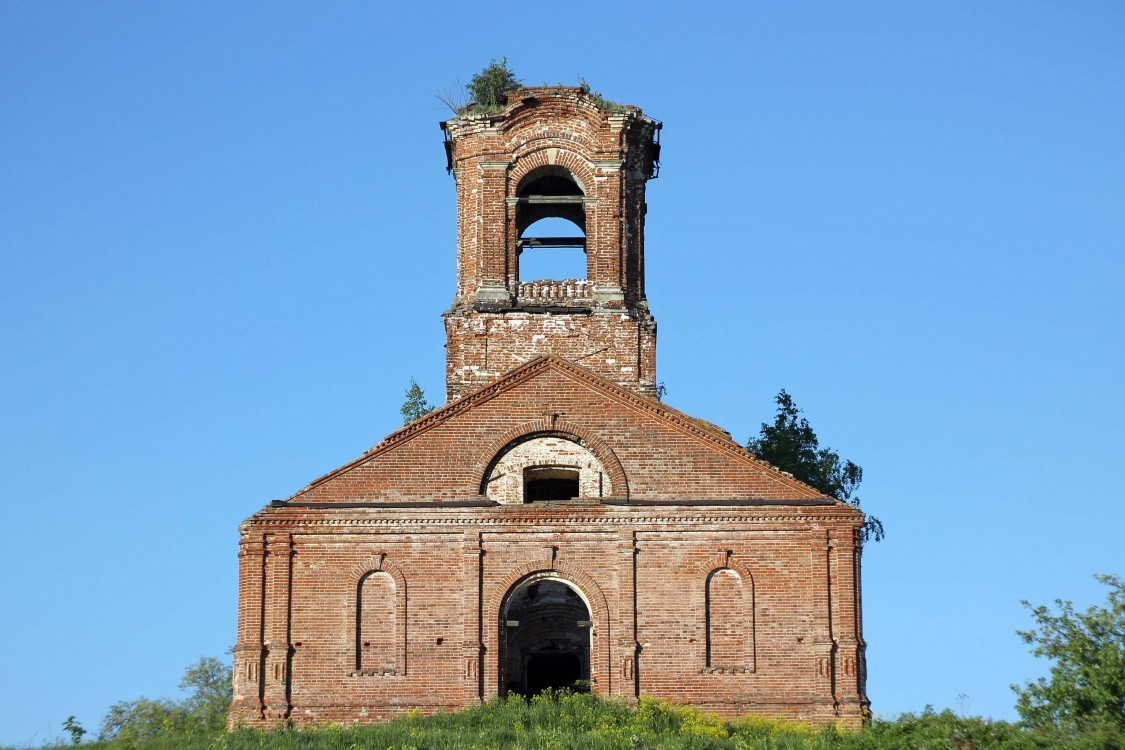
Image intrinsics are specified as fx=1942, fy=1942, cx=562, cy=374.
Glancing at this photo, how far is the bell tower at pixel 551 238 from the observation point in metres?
32.8

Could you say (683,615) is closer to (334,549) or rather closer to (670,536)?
(670,536)

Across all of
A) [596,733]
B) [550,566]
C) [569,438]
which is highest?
[569,438]

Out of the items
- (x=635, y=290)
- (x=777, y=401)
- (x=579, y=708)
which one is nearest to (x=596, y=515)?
(x=579, y=708)

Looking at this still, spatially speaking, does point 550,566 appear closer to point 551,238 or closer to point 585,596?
point 585,596

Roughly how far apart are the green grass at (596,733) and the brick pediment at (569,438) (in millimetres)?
3447

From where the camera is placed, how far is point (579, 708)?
1102 inches

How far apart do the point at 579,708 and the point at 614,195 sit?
9674 millimetres

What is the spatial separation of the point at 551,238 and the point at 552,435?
16.3ft

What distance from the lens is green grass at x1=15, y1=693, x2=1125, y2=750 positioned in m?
25.5

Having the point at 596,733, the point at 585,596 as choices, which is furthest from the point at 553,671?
the point at 596,733

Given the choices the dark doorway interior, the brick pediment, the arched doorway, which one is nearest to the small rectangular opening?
the brick pediment

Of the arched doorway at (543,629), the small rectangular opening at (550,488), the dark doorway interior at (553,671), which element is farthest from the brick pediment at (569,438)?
the dark doorway interior at (553,671)

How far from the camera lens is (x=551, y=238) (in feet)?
112

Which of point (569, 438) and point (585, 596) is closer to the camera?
point (585, 596)
